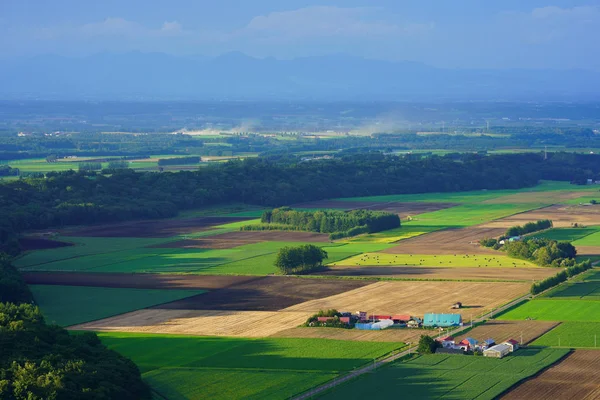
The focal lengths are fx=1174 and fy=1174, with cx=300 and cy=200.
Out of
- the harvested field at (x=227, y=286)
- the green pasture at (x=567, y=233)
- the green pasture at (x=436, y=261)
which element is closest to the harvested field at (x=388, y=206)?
the green pasture at (x=567, y=233)

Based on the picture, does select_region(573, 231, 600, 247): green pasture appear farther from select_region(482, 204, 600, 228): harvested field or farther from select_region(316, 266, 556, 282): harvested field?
select_region(316, 266, 556, 282): harvested field

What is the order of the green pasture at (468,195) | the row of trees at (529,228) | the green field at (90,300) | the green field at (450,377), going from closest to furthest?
the green field at (450,377) → the green field at (90,300) → the row of trees at (529,228) → the green pasture at (468,195)

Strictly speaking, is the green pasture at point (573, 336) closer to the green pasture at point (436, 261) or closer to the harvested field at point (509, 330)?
the harvested field at point (509, 330)

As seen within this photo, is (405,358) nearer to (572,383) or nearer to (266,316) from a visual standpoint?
(572,383)

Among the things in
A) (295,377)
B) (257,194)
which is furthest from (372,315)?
(257,194)

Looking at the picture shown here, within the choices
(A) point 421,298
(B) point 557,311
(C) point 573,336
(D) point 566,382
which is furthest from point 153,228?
(D) point 566,382

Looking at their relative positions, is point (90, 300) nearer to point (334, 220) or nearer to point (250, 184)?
point (334, 220)
